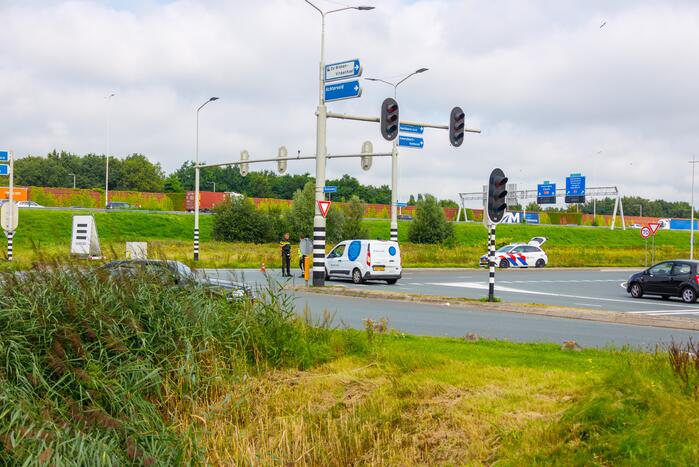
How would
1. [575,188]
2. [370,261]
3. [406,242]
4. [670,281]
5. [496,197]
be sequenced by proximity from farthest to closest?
[575,188], [406,242], [370,261], [670,281], [496,197]

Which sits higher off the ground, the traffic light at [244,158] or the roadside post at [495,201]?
the traffic light at [244,158]

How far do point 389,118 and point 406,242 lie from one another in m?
46.8

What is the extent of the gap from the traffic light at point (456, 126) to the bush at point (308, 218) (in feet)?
114

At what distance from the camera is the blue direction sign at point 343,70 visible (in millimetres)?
26344

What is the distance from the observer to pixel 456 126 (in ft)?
96.8

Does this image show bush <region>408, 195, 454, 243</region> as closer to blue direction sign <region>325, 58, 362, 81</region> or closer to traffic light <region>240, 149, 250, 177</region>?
traffic light <region>240, 149, 250, 177</region>

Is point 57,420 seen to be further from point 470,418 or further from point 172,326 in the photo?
point 470,418

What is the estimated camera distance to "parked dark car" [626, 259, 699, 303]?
25.8 meters

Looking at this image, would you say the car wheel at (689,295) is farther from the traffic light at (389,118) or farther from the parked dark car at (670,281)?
the traffic light at (389,118)

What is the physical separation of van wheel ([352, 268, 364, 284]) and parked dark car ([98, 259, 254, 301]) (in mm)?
20413

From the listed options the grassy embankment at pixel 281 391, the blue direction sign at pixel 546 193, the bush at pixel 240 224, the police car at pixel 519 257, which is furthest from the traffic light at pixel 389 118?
the blue direction sign at pixel 546 193

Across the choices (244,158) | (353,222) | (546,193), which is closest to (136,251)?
(244,158)

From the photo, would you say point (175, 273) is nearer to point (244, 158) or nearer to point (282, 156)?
point (282, 156)

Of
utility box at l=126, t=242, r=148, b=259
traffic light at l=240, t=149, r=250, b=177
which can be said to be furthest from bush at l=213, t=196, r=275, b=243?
utility box at l=126, t=242, r=148, b=259
